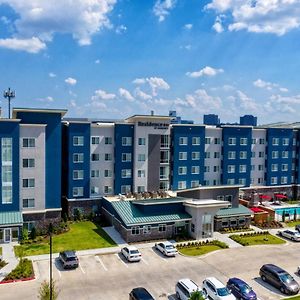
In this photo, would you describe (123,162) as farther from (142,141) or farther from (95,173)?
(95,173)

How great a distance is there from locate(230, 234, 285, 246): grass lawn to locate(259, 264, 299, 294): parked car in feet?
39.2

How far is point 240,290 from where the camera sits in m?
33.3

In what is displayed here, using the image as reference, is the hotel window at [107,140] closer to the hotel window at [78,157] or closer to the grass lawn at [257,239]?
the hotel window at [78,157]

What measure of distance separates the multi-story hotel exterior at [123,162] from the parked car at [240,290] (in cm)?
1758

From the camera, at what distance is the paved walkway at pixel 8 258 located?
3834 centimetres

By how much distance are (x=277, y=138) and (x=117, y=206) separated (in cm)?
4062

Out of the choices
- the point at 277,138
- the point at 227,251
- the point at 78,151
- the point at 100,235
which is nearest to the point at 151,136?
the point at 78,151

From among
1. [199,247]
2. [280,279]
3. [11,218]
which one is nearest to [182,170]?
[199,247]

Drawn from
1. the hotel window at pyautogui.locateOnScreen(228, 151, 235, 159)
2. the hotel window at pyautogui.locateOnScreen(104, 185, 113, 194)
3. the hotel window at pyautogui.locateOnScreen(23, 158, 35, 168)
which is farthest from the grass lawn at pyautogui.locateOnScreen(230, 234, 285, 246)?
the hotel window at pyautogui.locateOnScreen(23, 158, 35, 168)

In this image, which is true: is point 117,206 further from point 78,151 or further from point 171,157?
point 171,157

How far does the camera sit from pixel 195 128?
6688 centimetres

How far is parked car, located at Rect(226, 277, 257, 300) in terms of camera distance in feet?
107

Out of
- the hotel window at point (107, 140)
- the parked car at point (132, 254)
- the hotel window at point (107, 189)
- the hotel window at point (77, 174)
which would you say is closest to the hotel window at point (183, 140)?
the hotel window at point (107, 140)

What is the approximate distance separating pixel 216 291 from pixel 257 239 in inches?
867
